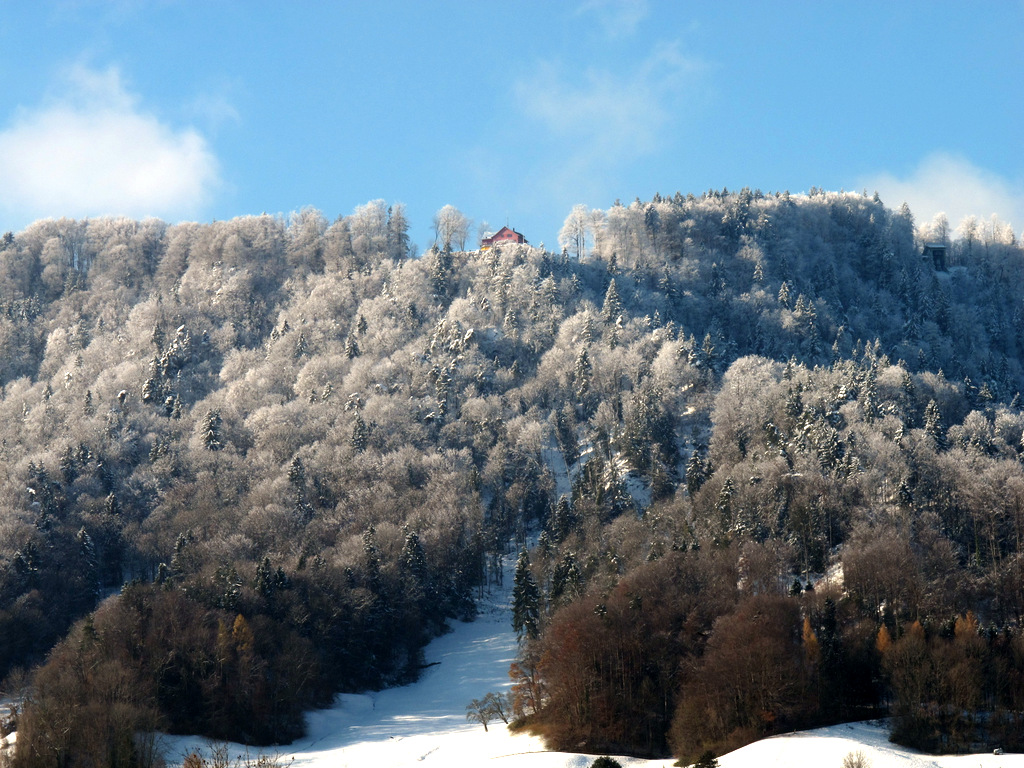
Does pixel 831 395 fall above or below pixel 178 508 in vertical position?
above

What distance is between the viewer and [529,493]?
137500 mm

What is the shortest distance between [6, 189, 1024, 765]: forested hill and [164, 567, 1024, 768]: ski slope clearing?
2814mm

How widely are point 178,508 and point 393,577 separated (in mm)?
37880

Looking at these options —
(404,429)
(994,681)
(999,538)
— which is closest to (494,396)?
(404,429)

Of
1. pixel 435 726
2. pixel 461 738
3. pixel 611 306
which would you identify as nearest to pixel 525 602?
pixel 435 726

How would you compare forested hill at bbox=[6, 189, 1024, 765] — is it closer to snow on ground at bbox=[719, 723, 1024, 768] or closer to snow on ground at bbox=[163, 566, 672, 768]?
snow on ground at bbox=[163, 566, 672, 768]

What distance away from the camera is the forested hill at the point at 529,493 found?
254 ft

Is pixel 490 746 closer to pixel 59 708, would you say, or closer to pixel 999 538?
pixel 59 708

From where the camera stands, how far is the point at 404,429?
5969 inches

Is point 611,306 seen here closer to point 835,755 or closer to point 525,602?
point 525,602

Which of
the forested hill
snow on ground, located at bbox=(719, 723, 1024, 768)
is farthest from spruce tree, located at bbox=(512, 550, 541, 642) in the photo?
snow on ground, located at bbox=(719, 723, 1024, 768)

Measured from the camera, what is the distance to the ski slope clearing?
63.1 m

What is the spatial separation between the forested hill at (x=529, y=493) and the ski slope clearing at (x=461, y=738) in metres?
2.81

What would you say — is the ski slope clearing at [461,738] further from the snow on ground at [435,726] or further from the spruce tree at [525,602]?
the spruce tree at [525,602]
